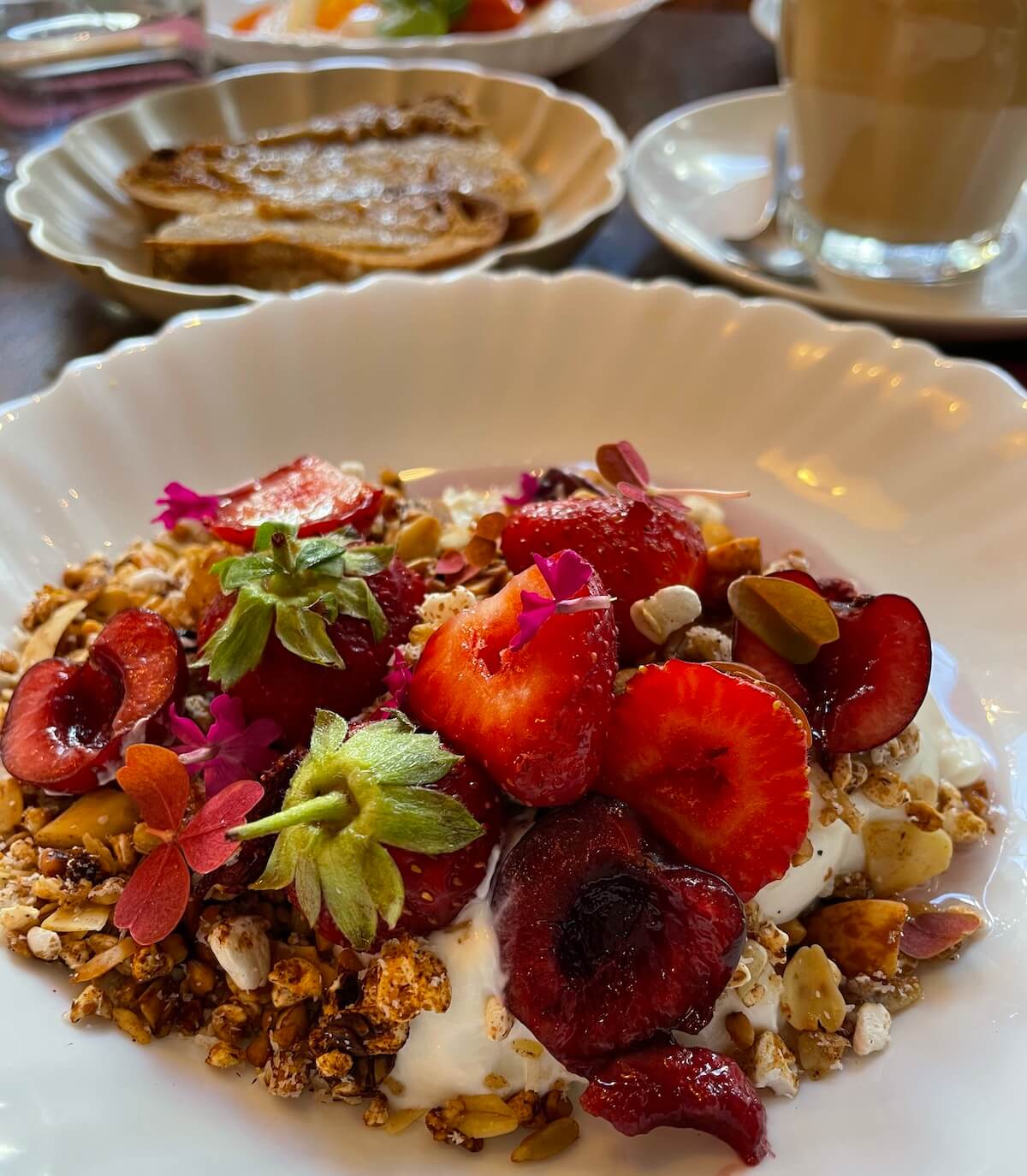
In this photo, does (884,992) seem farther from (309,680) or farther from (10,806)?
(10,806)

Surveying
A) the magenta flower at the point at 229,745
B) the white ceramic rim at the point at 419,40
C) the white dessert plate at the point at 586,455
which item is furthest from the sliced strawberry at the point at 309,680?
the white ceramic rim at the point at 419,40

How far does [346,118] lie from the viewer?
6.19ft

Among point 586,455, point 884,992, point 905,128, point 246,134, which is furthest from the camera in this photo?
point 246,134

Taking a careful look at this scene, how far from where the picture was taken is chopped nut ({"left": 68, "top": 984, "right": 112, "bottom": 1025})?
695 millimetres

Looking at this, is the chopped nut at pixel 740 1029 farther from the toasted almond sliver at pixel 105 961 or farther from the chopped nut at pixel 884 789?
the toasted almond sliver at pixel 105 961

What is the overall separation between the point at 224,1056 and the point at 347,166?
1.51 m

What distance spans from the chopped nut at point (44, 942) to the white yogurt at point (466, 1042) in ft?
0.82

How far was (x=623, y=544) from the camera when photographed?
0.83 metres

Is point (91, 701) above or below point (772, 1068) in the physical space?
above

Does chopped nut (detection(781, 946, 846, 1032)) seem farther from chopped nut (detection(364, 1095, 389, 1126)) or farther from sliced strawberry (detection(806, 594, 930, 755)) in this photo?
chopped nut (detection(364, 1095, 389, 1126))

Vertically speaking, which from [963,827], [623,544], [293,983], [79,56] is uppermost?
[79,56]

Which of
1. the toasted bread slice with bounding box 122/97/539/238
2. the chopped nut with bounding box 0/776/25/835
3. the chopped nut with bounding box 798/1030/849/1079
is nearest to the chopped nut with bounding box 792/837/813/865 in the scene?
the chopped nut with bounding box 798/1030/849/1079

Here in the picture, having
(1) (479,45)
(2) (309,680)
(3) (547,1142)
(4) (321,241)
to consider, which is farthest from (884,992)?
(1) (479,45)

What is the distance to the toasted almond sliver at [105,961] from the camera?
71cm
